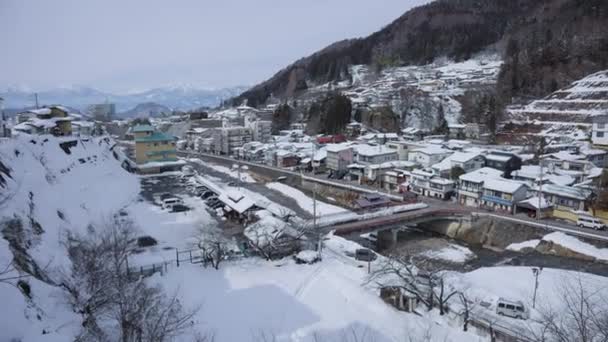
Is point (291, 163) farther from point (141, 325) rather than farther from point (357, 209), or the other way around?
point (141, 325)

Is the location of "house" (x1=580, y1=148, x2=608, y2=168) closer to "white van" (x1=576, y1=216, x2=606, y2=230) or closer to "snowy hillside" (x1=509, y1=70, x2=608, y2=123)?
"white van" (x1=576, y1=216, x2=606, y2=230)

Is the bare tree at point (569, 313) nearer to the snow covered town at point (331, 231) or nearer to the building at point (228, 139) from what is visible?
the snow covered town at point (331, 231)

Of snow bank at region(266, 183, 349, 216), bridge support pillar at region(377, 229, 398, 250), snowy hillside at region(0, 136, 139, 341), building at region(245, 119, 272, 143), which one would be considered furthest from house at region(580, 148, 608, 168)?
building at region(245, 119, 272, 143)

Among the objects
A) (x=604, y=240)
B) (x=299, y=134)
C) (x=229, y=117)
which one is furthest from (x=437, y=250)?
(x=229, y=117)

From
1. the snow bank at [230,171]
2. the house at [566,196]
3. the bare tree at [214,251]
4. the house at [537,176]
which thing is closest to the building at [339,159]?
the snow bank at [230,171]

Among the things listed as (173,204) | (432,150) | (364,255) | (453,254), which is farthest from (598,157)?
(173,204)
